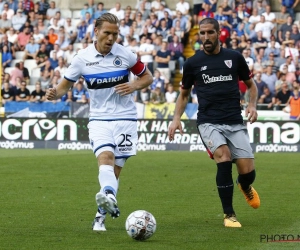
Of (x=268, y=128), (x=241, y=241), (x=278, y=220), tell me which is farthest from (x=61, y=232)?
(x=268, y=128)

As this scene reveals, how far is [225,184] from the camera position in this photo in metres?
10.1

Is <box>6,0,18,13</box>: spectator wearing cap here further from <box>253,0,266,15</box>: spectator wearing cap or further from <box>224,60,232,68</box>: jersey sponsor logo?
<box>224,60,232,68</box>: jersey sponsor logo

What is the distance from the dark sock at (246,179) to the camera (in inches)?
409

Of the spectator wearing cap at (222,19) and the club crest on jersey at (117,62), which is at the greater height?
the club crest on jersey at (117,62)

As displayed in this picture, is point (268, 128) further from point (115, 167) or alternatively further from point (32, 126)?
point (115, 167)

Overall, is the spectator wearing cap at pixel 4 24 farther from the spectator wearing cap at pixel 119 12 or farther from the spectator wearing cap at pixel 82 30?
the spectator wearing cap at pixel 119 12

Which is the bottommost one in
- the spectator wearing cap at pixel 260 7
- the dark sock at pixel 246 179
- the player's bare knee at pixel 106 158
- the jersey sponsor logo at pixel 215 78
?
the spectator wearing cap at pixel 260 7

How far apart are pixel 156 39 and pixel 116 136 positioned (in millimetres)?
20492

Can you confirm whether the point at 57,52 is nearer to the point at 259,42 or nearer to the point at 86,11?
the point at 86,11

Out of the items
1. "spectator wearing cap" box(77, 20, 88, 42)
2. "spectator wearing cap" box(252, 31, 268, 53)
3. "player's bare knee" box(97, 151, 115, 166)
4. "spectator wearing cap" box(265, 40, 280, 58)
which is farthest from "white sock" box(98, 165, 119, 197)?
"spectator wearing cap" box(77, 20, 88, 42)

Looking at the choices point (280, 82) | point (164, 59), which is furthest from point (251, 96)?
point (164, 59)

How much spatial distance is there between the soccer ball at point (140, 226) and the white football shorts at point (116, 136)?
981 mm

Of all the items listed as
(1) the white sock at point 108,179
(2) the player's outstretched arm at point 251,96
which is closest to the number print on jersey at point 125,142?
(1) the white sock at point 108,179

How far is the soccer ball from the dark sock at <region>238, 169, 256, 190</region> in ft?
6.46
